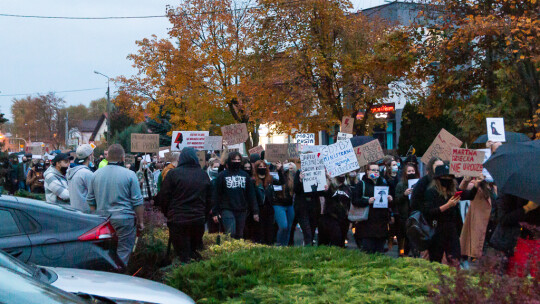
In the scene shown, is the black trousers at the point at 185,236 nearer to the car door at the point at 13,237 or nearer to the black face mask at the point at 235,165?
the black face mask at the point at 235,165

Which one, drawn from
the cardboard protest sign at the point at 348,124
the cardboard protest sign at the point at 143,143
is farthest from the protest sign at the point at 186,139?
the cardboard protest sign at the point at 348,124

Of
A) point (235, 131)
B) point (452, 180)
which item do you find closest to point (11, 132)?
point (235, 131)

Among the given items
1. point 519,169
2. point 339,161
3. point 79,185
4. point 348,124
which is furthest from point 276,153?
point 519,169

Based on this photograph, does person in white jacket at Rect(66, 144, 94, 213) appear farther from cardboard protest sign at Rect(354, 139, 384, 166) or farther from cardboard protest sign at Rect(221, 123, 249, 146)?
cardboard protest sign at Rect(221, 123, 249, 146)

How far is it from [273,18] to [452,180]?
1783 centimetres

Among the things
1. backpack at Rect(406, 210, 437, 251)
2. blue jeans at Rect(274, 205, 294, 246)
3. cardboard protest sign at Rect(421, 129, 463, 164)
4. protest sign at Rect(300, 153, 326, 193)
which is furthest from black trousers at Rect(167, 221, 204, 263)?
cardboard protest sign at Rect(421, 129, 463, 164)

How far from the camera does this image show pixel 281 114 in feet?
95.7

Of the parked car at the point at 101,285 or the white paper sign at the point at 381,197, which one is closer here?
the parked car at the point at 101,285

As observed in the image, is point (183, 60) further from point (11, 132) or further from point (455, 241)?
point (11, 132)

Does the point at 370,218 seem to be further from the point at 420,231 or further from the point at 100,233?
the point at 100,233

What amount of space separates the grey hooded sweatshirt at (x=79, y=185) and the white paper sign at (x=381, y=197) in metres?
4.42

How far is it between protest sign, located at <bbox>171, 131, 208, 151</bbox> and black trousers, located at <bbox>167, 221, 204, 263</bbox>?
8.54m

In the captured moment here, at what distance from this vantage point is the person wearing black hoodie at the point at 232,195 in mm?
10992

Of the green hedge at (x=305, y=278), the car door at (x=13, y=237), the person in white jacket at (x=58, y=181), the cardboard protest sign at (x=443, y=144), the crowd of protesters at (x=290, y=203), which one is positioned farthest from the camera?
the cardboard protest sign at (x=443, y=144)
